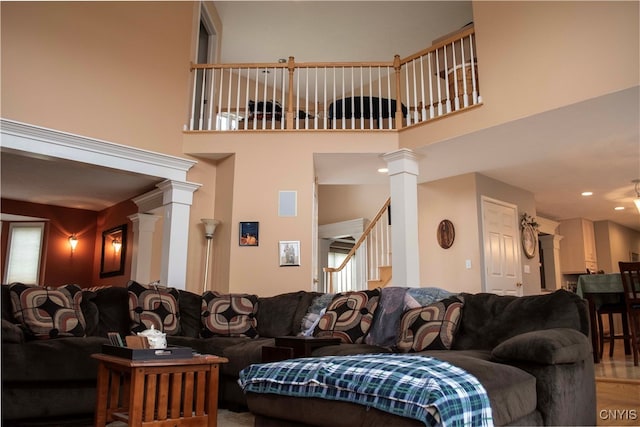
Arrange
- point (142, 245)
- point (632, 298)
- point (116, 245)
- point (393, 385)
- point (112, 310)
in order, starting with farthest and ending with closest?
point (116, 245) → point (142, 245) → point (632, 298) → point (112, 310) → point (393, 385)

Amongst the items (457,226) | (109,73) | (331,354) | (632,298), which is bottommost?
(331,354)

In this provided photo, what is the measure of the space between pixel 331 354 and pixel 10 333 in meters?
2.05

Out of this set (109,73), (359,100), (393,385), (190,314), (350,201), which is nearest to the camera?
(393,385)

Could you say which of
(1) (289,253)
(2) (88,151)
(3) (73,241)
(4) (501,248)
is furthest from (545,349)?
(3) (73,241)

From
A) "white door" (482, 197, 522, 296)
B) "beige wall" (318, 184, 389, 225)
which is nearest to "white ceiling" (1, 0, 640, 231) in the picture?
"white door" (482, 197, 522, 296)

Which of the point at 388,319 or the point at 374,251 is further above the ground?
the point at 374,251

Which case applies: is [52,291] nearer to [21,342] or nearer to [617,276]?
[21,342]

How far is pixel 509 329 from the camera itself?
304cm

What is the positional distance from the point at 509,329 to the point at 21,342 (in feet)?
10.1

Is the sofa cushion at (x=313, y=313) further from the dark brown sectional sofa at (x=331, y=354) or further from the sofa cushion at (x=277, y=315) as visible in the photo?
the sofa cushion at (x=277, y=315)

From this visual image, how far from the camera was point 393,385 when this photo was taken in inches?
73.2

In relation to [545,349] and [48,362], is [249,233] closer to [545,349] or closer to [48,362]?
[48,362]

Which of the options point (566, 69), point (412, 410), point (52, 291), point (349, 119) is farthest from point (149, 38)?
point (412, 410)

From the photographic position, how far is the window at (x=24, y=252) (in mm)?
8805
